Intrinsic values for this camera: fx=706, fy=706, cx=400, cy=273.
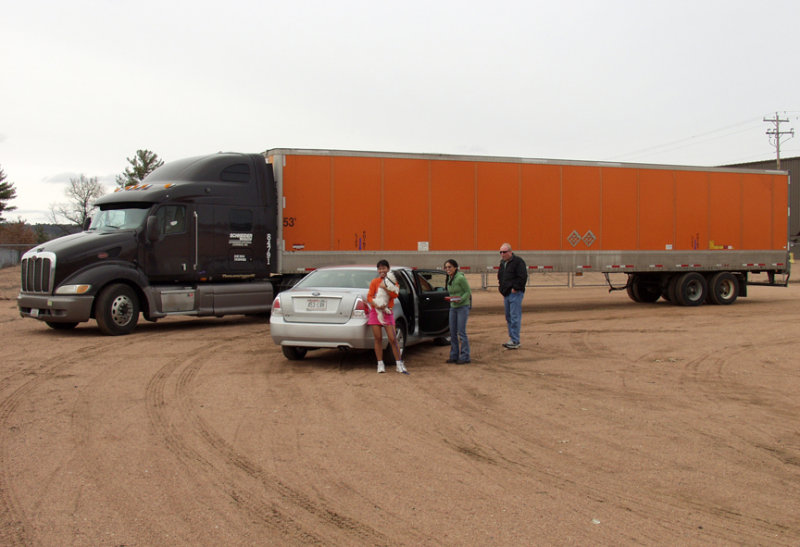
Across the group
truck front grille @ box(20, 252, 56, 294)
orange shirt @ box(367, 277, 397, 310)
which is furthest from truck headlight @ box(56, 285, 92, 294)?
orange shirt @ box(367, 277, 397, 310)

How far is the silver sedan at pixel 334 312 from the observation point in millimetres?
9688

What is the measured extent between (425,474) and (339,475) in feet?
2.16

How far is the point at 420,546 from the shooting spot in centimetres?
409

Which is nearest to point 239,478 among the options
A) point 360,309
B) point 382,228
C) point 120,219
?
point 360,309

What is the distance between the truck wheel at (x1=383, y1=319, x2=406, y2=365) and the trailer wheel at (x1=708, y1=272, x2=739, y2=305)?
13695mm

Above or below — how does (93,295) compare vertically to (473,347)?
above

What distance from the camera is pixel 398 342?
10297 millimetres

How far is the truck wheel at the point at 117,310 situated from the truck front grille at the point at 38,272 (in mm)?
968

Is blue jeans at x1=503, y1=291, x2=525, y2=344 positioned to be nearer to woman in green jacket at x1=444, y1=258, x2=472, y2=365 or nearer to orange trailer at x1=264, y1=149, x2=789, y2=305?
woman in green jacket at x1=444, y1=258, x2=472, y2=365

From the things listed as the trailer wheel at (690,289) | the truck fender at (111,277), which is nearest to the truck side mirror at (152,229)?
the truck fender at (111,277)

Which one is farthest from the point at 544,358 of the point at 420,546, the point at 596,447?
the point at 420,546

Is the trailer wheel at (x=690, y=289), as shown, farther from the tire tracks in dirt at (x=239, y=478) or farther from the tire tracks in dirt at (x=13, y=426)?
the tire tracks in dirt at (x=239, y=478)

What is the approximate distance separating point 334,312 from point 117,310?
6204 millimetres

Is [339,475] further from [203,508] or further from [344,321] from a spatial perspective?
[344,321]
